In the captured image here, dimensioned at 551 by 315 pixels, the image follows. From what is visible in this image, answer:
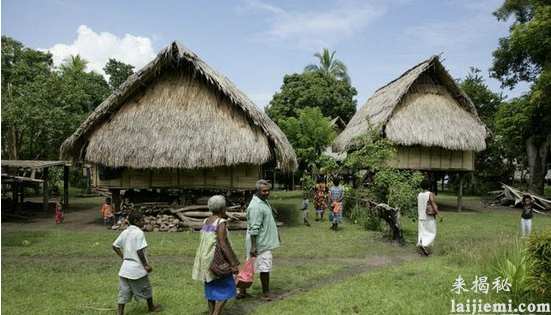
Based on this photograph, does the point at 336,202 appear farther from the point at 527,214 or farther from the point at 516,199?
the point at 516,199

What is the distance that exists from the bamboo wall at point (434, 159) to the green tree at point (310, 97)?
567 inches

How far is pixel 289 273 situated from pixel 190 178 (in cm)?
744

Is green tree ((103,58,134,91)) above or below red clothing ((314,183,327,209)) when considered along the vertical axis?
above

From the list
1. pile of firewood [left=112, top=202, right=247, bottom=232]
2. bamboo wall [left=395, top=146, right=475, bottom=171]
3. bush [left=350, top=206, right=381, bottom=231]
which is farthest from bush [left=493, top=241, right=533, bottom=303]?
bamboo wall [left=395, top=146, right=475, bottom=171]

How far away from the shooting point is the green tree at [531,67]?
61.8ft

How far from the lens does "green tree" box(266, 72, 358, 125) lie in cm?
3198

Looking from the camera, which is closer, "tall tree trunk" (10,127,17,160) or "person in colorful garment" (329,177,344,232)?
"person in colorful garment" (329,177,344,232)

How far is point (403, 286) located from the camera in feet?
21.2

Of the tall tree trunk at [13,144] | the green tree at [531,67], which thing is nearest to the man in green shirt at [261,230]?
the green tree at [531,67]

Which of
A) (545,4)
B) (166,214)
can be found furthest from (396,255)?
(545,4)

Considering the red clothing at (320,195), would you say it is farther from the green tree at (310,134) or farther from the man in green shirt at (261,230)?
the man in green shirt at (261,230)

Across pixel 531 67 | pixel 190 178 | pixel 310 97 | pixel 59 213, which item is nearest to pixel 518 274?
pixel 190 178

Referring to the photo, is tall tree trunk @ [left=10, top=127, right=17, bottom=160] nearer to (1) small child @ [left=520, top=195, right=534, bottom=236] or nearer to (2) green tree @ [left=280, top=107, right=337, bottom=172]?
(2) green tree @ [left=280, top=107, right=337, bottom=172]

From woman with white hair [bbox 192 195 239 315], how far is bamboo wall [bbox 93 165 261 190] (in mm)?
8881
